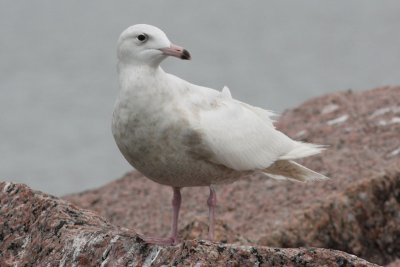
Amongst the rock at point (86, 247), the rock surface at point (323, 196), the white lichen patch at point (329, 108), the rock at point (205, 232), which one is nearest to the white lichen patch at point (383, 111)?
the rock surface at point (323, 196)

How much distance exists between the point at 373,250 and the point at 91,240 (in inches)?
220

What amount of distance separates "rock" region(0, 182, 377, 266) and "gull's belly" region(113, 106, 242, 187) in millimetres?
718

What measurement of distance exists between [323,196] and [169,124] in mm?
5240

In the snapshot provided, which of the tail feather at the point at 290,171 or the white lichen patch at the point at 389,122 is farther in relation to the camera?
the white lichen patch at the point at 389,122

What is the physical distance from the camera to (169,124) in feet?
32.6

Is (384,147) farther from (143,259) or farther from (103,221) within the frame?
(143,259)

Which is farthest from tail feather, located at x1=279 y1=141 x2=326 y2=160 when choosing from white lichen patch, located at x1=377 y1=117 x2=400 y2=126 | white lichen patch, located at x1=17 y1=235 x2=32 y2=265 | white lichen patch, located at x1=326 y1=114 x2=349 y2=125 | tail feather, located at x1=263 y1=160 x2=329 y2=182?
white lichen patch, located at x1=326 y1=114 x2=349 y2=125

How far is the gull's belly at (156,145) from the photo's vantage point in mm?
9836

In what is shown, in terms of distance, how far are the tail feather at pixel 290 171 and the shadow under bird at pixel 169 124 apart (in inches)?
42.3

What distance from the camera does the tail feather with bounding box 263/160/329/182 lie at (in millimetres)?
12086

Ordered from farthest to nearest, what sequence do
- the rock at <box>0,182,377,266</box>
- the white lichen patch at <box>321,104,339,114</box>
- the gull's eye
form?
the white lichen patch at <box>321,104,339,114</box> → the gull's eye → the rock at <box>0,182,377,266</box>

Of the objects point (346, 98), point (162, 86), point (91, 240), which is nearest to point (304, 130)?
point (346, 98)

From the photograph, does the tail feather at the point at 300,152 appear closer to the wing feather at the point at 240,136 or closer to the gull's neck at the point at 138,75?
the wing feather at the point at 240,136

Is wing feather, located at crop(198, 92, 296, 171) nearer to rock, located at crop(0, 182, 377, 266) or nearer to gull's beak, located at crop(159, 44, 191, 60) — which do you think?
gull's beak, located at crop(159, 44, 191, 60)
